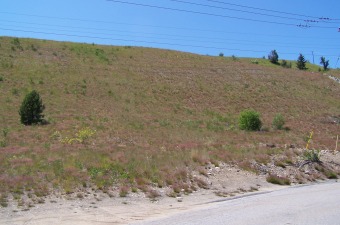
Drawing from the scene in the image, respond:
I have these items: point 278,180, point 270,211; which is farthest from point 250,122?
point 270,211

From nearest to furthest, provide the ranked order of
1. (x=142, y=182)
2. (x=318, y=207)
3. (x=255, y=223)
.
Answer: (x=255, y=223)
(x=318, y=207)
(x=142, y=182)

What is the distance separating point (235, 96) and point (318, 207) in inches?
1662

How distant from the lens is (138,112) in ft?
132

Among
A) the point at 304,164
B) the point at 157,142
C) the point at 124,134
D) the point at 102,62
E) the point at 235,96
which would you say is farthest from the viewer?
the point at 102,62

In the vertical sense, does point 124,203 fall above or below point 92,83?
below

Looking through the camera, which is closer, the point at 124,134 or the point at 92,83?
the point at 124,134

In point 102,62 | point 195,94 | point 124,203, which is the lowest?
point 124,203

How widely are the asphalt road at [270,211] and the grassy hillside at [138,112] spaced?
10.6ft

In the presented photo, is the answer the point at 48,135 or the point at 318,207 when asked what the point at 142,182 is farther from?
the point at 48,135

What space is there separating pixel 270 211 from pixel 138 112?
99.2ft

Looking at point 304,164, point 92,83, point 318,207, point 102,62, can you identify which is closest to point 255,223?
point 318,207

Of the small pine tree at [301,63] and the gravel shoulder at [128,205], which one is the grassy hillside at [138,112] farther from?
the small pine tree at [301,63]

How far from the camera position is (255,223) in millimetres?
9031

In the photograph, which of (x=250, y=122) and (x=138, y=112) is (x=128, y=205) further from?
(x=138, y=112)
